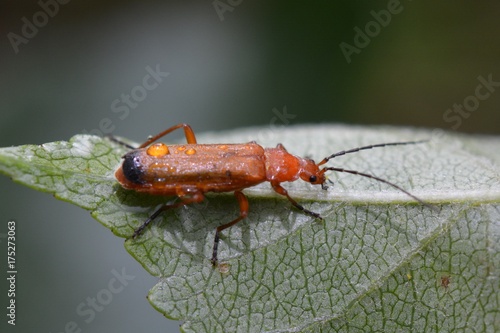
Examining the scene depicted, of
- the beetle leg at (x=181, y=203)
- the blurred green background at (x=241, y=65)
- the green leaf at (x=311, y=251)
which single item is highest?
the blurred green background at (x=241, y=65)

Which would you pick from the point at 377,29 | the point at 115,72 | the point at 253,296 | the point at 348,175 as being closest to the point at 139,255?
the point at 253,296

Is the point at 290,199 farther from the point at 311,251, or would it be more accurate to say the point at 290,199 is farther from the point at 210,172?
the point at 210,172

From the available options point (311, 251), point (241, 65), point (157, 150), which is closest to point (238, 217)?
point (311, 251)

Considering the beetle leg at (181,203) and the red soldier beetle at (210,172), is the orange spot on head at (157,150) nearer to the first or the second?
the red soldier beetle at (210,172)

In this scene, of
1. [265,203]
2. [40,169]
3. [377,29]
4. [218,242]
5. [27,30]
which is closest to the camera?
[40,169]

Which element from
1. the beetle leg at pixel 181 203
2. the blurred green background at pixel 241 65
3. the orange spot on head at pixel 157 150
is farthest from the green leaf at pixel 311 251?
the blurred green background at pixel 241 65

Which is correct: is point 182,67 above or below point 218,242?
above

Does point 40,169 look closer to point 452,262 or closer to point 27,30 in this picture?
point 452,262

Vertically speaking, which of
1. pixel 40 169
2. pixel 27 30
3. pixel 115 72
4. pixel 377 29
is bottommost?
pixel 40 169
